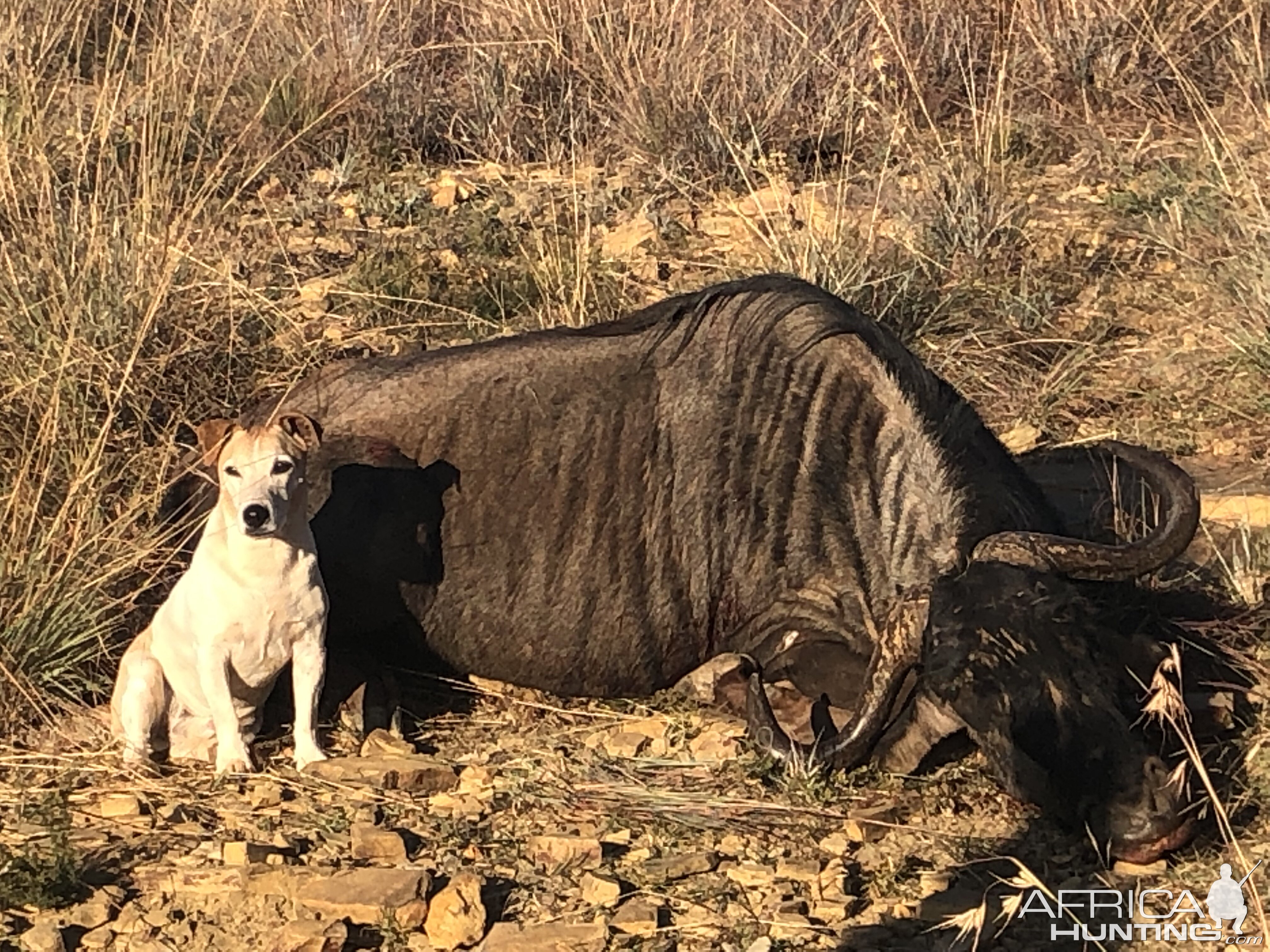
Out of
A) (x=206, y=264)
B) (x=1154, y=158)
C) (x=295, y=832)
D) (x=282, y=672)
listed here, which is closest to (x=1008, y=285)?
(x=1154, y=158)

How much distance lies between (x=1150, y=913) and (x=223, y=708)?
2201mm

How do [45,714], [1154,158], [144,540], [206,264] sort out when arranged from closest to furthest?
[45,714] → [144,540] → [206,264] → [1154,158]

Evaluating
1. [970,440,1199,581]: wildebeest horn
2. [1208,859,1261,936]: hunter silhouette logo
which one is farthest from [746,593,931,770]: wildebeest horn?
[1208,859,1261,936]: hunter silhouette logo

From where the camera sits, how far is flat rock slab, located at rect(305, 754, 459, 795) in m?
4.84

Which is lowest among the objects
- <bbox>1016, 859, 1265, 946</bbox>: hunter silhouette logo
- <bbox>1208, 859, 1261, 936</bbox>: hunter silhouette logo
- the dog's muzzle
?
<bbox>1016, 859, 1265, 946</bbox>: hunter silhouette logo

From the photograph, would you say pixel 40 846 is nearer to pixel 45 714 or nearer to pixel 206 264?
pixel 45 714

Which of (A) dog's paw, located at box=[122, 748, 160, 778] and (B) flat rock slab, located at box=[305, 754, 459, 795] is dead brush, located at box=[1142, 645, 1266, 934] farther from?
(A) dog's paw, located at box=[122, 748, 160, 778]

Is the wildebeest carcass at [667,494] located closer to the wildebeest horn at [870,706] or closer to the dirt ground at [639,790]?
the wildebeest horn at [870,706]

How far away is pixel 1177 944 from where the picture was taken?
416cm

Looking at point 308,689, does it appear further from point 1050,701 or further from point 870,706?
point 1050,701

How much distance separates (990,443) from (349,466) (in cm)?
179

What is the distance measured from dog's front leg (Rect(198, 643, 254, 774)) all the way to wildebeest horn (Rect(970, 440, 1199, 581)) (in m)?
1.85

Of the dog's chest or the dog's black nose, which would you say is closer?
the dog's black nose

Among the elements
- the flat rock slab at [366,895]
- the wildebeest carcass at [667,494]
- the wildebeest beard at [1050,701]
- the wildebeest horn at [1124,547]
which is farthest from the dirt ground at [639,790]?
the wildebeest horn at [1124,547]
